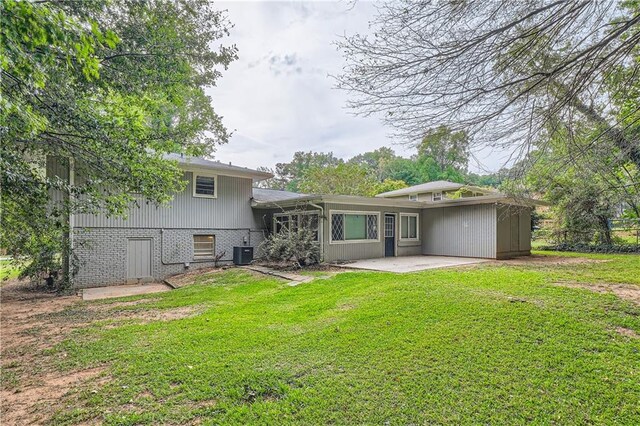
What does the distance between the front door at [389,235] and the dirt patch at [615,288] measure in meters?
7.00

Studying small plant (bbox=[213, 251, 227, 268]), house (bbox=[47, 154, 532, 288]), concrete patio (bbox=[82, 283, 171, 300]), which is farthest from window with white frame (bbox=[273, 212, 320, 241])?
concrete patio (bbox=[82, 283, 171, 300])

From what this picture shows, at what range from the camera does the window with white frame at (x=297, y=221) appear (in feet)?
37.6

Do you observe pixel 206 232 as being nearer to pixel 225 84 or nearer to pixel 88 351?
pixel 225 84

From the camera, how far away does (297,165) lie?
45.3m

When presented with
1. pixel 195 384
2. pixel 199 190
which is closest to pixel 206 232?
pixel 199 190

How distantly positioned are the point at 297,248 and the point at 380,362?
7.34 m

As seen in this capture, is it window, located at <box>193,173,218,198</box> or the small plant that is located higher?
window, located at <box>193,173,218,198</box>

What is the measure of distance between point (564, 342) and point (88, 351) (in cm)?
582

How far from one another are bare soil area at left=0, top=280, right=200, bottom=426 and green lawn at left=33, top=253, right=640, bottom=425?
20 cm

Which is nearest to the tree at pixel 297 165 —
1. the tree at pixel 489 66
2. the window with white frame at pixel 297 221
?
the window with white frame at pixel 297 221

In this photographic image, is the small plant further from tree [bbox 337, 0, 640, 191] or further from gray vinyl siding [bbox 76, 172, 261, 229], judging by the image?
tree [bbox 337, 0, 640, 191]

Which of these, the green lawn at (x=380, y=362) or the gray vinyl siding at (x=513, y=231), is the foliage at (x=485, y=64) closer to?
the green lawn at (x=380, y=362)

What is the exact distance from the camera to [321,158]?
45469mm

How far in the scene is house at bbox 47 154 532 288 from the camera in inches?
412
